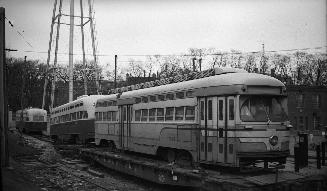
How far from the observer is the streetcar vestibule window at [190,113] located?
1273 cm

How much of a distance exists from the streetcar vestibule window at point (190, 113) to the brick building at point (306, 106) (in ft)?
143

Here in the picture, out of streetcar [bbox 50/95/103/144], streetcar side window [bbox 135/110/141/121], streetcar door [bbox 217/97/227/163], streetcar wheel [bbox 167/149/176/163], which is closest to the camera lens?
streetcar door [bbox 217/97/227/163]

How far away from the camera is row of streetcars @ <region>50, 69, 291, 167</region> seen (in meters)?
11.0

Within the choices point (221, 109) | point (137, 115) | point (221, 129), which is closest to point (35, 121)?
point (137, 115)

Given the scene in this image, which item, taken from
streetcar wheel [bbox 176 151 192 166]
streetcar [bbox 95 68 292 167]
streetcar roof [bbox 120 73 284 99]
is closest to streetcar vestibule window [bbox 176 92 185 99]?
streetcar [bbox 95 68 292 167]

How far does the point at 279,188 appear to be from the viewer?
32.0 feet

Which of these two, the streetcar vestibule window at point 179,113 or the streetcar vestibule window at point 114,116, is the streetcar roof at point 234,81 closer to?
the streetcar vestibule window at point 179,113

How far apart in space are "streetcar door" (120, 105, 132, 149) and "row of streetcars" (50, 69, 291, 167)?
88cm

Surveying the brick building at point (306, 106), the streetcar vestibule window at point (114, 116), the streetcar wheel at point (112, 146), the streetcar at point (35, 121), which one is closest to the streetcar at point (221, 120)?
the streetcar vestibule window at point (114, 116)

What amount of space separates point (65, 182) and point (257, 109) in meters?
7.92

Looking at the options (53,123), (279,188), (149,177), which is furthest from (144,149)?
(53,123)

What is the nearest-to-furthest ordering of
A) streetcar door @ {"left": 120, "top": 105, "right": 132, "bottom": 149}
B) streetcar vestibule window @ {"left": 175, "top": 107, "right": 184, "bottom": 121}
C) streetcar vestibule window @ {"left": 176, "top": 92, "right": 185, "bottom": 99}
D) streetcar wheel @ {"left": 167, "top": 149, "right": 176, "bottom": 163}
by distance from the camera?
streetcar vestibule window @ {"left": 175, "top": 107, "right": 184, "bottom": 121}, streetcar vestibule window @ {"left": 176, "top": 92, "right": 185, "bottom": 99}, streetcar wheel @ {"left": 167, "top": 149, "right": 176, "bottom": 163}, streetcar door @ {"left": 120, "top": 105, "right": 132, "bottom": 149}

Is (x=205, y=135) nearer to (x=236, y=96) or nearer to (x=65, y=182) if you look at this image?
(x=236, y=96)

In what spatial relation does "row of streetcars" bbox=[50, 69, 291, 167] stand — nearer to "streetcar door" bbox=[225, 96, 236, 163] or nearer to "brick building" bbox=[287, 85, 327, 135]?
"streetcar door" bbox=[225, 96, 236, 163]
